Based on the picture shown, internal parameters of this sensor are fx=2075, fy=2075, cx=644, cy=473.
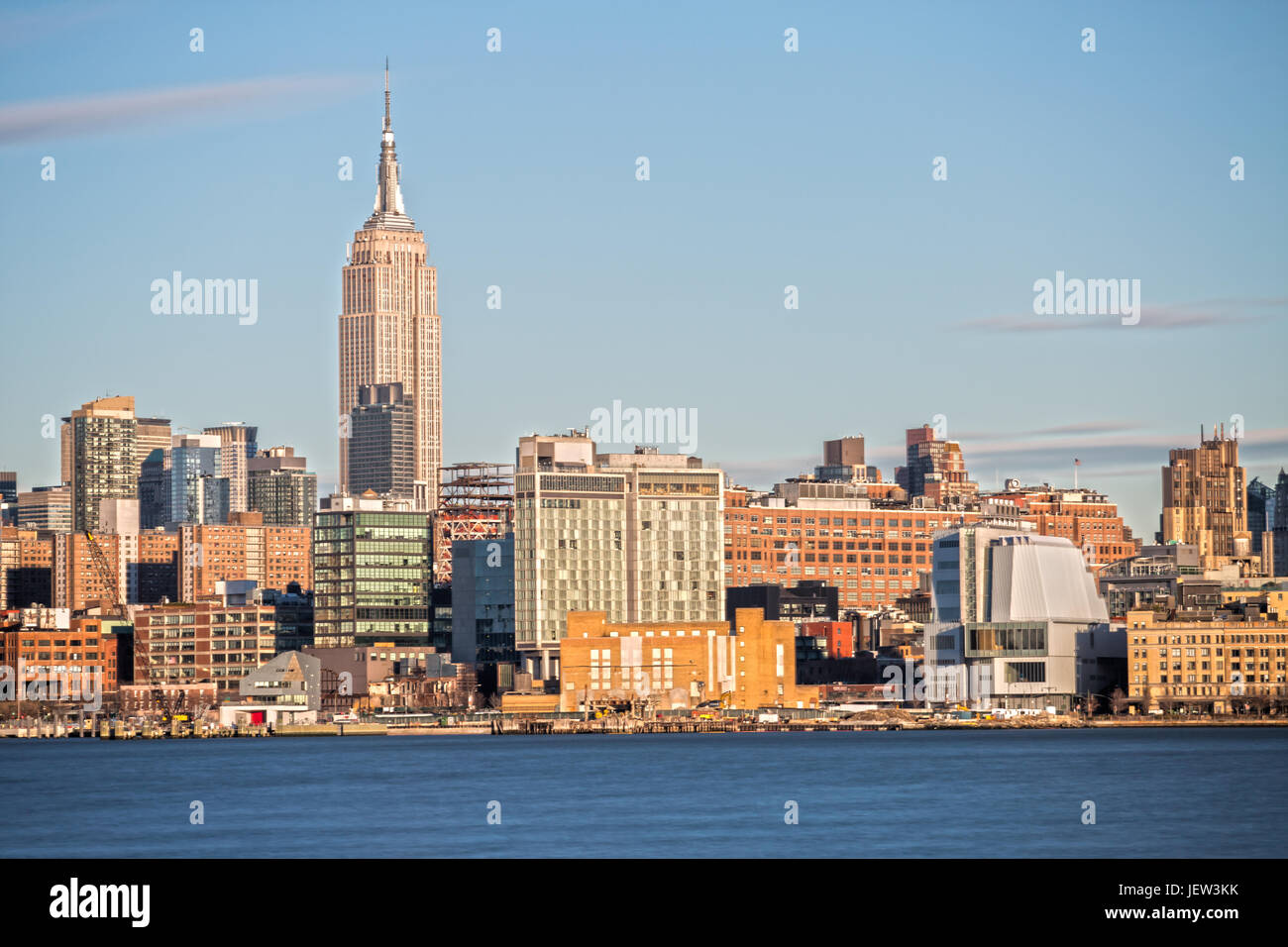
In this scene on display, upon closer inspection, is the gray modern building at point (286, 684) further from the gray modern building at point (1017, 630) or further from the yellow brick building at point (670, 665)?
the gray modern building at point (1017, 630)

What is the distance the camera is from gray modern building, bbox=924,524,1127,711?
177500 millimetres

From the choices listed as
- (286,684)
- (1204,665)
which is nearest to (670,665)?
(286,684)

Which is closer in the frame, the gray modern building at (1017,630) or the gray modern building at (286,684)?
the gray modern building at (1017,630)

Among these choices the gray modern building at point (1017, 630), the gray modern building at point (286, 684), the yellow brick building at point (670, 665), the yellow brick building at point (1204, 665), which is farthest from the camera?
the gray modern building at point (286, 684)

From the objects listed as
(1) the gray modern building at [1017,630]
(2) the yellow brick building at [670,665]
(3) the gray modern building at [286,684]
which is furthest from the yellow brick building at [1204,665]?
(3) the gray modern building at [286,684]

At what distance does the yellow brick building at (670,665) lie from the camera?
184 metres

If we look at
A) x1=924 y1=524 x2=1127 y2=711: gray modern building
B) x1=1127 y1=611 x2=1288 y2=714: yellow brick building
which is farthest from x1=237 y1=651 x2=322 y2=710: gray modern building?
x1=1127 y1=611 x2=1288 y2=714: yellow brick building

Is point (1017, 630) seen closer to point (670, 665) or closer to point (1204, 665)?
point (1204, 665)

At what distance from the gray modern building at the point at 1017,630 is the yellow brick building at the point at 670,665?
14.4 m

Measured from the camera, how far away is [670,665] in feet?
607

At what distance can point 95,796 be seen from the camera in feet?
307

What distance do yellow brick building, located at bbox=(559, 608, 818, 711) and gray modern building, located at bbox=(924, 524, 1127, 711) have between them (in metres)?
14.4
